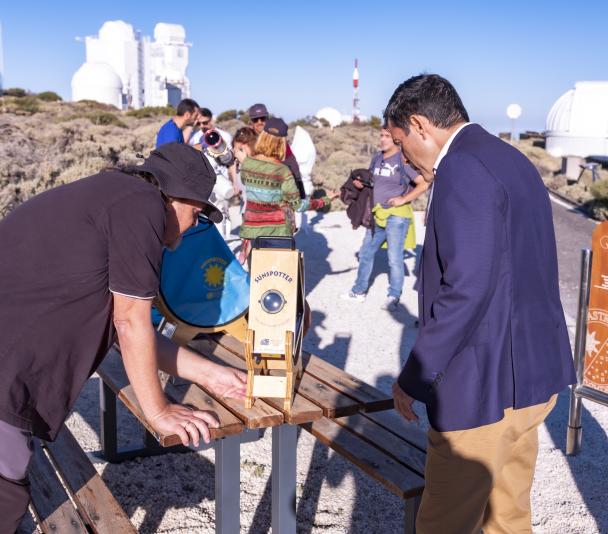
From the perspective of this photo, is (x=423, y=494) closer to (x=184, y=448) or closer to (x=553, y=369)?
(x=553, y=369)

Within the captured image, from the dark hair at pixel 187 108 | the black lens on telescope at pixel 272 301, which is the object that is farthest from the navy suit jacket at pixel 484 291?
the dark hair at pixel 187 108

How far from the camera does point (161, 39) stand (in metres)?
87.1

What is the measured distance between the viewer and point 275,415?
2.11 meters

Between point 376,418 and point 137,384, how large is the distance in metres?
1.13

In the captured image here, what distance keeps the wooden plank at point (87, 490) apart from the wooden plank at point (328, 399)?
27.7 inches

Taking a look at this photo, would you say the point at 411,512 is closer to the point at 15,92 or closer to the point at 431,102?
the point at 431,102

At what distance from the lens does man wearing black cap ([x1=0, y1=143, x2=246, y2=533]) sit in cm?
173

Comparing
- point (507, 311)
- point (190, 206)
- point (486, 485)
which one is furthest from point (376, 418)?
point (190, 206)

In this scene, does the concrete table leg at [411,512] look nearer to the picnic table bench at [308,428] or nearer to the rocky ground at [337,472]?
the picnic table bench at [308,428]

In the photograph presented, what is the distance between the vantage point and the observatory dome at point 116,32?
8475 cm

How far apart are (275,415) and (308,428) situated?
1.98 ft

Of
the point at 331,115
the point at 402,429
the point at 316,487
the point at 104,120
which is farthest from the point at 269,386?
the point at 331,115

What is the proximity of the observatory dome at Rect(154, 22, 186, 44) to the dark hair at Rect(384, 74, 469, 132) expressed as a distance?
90.0 meters

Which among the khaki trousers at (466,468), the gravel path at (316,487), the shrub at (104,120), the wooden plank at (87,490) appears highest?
the shrub at (104,120)
